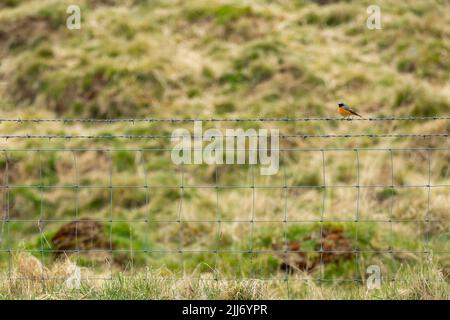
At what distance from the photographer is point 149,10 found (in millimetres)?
13414

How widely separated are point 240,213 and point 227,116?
2539mm

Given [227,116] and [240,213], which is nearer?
[240,213]

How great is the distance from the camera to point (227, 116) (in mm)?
10250

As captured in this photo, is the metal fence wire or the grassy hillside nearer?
the metal fence wire

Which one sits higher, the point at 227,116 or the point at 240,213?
the point at 227,116

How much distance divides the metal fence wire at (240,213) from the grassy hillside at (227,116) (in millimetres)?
27

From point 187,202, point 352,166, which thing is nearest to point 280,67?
point 352,166

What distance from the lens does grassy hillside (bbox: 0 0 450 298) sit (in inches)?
291

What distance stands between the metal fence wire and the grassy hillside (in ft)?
0.09

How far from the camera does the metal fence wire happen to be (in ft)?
22.7

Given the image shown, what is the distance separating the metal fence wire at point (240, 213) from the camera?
6910mm

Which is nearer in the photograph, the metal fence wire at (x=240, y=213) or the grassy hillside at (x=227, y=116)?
the metal fence wire at (x=240, y=213)

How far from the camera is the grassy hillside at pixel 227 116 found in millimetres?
7402
